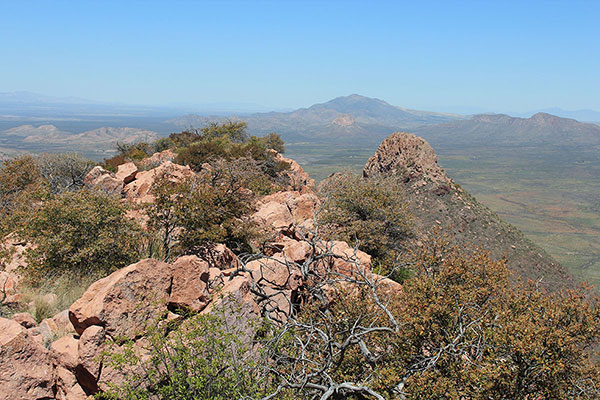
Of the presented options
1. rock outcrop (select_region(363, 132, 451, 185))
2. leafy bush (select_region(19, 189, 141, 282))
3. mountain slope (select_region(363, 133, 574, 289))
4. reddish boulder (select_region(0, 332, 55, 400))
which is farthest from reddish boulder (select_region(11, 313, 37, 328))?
rock outcrop (select_region(363, 132, 451, 185))

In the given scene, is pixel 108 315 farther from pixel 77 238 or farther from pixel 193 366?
pixel 77 238

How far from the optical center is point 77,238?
865 centimetres

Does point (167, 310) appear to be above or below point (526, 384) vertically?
above

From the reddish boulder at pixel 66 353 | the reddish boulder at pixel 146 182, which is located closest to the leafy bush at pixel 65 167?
the reddish boulder at pixel 146 182

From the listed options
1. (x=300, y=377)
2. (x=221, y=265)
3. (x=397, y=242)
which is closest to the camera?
(x=300, y=377)

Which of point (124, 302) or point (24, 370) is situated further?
point (124, 302)

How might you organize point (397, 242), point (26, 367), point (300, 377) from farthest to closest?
point (397, 242)
point (300, 377)
point (26, 367)

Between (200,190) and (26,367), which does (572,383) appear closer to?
(26,367)

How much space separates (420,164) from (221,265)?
25594 mm

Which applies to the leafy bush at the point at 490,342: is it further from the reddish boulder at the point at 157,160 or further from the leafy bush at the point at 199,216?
the reddish boulder at the point at 157,160

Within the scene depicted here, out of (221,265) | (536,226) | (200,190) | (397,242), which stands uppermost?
(200,190)

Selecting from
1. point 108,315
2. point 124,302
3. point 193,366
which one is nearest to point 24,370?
point 108,315

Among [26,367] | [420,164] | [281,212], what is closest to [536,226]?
[420,164]

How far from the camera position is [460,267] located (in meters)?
8.68
